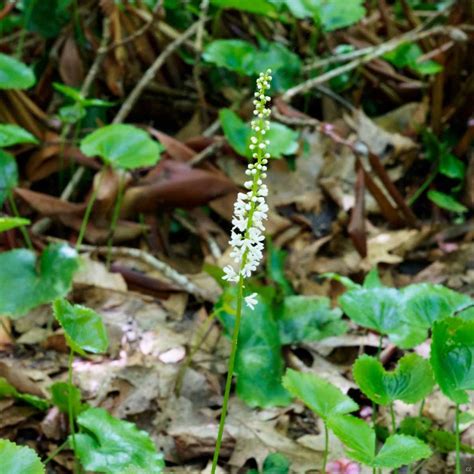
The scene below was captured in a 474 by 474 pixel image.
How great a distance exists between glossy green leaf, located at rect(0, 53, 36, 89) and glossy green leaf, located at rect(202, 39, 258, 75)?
575 millimetres

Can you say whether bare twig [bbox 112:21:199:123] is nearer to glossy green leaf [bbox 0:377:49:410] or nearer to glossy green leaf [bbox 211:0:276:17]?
glossy green leaf [bbox 211:0:276:17]

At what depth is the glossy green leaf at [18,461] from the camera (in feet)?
3.03

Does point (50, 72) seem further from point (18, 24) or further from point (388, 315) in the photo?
point (388, 315)

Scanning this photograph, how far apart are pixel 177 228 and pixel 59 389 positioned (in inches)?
35.6

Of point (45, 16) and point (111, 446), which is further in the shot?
point (45, 16)

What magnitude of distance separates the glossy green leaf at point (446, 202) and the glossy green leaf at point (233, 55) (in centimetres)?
73

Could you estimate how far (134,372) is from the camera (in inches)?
63.5

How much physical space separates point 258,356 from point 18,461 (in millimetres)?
703

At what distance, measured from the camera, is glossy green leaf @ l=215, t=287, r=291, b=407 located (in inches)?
58.1

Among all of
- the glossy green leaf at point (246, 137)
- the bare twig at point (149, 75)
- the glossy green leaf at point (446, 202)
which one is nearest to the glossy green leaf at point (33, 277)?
the glossy green leaf at point (246, 137)

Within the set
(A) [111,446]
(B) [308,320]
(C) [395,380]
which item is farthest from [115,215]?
(C) [395,380]

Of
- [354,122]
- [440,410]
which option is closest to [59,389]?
[440,410]

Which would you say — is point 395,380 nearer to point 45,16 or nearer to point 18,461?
point 18,461

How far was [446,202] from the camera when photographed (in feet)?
7.74
